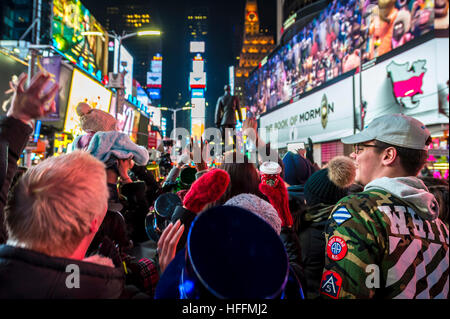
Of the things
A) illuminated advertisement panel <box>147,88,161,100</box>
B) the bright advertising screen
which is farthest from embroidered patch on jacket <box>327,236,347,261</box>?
illuminated advertisement panel <box>147,88,161,100</box>

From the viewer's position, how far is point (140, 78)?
443ft

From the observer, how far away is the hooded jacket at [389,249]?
1.57 m

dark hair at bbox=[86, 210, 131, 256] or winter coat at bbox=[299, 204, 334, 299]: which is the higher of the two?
A: dark hair at bbox=[86, 210, 131, 256]

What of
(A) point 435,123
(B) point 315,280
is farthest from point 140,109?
(B) point 315,280

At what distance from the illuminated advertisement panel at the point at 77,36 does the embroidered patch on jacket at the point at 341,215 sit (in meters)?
25.8

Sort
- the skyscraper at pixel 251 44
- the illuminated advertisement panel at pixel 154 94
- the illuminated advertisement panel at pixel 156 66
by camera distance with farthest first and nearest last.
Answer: the skyscraper at pixel 251 44, the illuminated advertisement panel at pixel 154 94, the illuminated advertisement panel at pixel 156 66

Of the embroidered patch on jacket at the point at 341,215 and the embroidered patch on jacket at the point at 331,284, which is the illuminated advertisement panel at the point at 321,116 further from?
the embroidered patch on jacket at the point at 331,284

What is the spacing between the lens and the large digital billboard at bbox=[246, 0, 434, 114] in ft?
59.7

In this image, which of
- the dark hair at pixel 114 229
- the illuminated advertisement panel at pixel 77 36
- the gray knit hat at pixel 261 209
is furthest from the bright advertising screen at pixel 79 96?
the gray knit hat at pixel 261 209

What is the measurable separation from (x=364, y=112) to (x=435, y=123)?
6.59 meters

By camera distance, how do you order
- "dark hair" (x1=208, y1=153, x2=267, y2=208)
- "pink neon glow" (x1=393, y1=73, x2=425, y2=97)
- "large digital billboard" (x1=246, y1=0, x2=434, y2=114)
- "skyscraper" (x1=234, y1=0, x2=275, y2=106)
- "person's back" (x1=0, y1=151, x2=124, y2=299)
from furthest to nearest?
1. "skyscraper" (x1=234, y1=0, x2=275, y2=106)
2. "large digital billboard" (x1=246, y1=0, x2=434, y2=114)
3. "pink neon glow" (x1=393, y1=73, x2=425, y2=97)
4. "dark hair" (x1=208, y1=153, x2=267, y2=208)
5. "person's back" (x1=0, y1=151, x2=124, y2=299)

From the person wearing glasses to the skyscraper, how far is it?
10040cm

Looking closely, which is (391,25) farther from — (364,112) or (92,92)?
(92,92)

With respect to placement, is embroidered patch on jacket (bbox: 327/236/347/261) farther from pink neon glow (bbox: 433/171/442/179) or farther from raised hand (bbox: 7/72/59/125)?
pink neon glow (bbox: 433/171/442/179)
